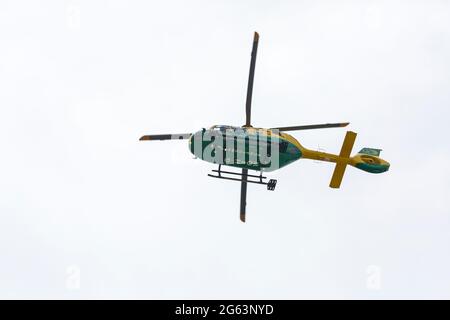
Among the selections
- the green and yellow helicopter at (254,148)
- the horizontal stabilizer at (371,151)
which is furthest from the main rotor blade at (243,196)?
the horizontal stabilizer at (371,151)

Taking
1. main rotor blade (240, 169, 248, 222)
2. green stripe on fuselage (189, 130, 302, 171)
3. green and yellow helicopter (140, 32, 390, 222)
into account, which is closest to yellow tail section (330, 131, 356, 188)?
green and yellow helicopter (140, 32, 390, 222)

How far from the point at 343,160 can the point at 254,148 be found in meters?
4.15

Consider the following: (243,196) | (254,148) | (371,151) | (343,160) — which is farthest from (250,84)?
(243,196)

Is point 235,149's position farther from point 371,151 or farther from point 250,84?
point 371,151

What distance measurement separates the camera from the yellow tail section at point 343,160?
3441cm

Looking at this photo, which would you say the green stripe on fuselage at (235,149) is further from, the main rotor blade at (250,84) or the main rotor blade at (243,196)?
the main rotor blade at (243,196)

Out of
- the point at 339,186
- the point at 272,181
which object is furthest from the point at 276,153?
the point at 339,186

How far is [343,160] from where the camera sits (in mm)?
35062

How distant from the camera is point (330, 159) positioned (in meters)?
35.0

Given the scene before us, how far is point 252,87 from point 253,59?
1.30 m

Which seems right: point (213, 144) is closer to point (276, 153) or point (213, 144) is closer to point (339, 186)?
point (276, 153)

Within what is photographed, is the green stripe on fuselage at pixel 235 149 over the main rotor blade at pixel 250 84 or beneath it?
beneath

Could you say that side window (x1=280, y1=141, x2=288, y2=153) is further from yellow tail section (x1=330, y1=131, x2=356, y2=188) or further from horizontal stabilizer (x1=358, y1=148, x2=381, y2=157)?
horizontal stabilizer (x1=358, y1=148, x2=381, y2=157)
